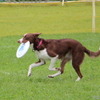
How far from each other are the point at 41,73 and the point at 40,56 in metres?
1.23

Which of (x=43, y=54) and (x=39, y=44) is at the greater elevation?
(x=39, y=44)

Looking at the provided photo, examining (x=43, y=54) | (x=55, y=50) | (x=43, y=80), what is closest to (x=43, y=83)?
(x=43, y=80)

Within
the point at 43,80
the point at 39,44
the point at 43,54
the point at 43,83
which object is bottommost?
the point at 43,80

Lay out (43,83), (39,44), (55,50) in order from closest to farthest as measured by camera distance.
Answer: (43,83) → (39,44) → (55,50)

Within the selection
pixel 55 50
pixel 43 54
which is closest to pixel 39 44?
pixel 43 54

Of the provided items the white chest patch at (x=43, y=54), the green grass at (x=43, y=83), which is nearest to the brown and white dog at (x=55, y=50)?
the white chest patch at (x=43, y=54)

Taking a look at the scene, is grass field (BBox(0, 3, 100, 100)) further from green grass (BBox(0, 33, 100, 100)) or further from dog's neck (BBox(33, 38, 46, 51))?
dog's neck (BBox(33, 38, 46, 51))

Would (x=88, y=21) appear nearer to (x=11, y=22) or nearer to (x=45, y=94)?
(x=11, y=22)

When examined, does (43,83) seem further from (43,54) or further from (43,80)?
(43,54)

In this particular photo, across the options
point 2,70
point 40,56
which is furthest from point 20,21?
point 40,56

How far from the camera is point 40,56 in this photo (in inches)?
370

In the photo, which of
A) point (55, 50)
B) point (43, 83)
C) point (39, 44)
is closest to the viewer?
point (43, 83)

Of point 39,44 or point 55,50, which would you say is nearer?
point 39,44

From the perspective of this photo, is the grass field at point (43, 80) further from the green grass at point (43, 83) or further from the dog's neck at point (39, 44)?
the dog's neck at point (39, 44)
